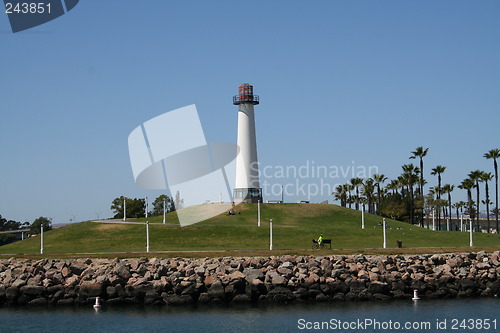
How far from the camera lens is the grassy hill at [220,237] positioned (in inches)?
2398

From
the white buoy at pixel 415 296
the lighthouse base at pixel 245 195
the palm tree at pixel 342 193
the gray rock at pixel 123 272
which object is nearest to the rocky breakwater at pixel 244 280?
the gray rock at pixel 123 272

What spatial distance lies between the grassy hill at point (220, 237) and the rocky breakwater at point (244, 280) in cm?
1060

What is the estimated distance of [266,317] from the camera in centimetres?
3788

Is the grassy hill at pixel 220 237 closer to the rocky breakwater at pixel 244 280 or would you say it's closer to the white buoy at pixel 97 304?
the rocky breakwater at pixel 244 280

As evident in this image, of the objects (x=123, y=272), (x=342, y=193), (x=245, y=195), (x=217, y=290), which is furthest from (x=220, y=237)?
(x=342, y=193)

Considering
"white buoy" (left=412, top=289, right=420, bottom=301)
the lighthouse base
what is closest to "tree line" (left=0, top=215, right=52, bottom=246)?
the lighthouse base

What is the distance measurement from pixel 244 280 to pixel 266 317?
226 inches

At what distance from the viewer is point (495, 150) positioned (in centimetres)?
10906

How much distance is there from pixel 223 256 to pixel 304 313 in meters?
12.2

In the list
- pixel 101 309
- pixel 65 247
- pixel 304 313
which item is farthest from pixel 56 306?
pixel 65 247

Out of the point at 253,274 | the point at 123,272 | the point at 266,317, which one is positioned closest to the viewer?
the point at 266,317

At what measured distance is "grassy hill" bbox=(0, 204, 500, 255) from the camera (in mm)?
60906

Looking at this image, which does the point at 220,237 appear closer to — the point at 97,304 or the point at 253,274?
the point at 253,274

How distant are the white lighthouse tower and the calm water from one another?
50.6 meters
